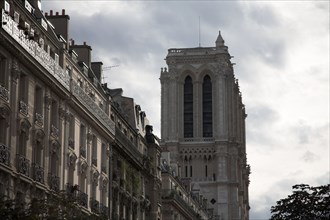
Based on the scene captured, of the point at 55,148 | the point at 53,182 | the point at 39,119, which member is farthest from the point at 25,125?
the point at 55,148

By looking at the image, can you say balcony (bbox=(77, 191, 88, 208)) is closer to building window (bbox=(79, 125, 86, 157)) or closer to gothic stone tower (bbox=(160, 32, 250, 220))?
building window (bbox=(79, 125, 86, 157))

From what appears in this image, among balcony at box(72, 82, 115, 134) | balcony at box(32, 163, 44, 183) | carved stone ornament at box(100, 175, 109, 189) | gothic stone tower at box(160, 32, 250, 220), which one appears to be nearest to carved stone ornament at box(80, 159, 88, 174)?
balcony at box(72, 82, 115, 134)

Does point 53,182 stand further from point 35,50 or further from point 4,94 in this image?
point 4,94

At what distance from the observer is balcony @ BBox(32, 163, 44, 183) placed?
51.0 m

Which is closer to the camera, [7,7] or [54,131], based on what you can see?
[7,7]

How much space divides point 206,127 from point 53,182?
468ft

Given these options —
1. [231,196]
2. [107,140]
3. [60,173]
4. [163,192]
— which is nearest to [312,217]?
[60,173]

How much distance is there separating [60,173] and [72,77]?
710 cm

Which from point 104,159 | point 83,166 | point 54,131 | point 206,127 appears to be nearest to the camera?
point 54,131

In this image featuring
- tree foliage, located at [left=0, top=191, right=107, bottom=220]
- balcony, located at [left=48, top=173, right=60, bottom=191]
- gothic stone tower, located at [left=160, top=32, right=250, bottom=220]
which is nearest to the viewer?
tree foliage, located at [left=0, top=191, right=107, bottom=220]

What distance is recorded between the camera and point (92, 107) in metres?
62.9

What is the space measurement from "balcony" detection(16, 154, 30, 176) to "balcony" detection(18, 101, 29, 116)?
249 cm

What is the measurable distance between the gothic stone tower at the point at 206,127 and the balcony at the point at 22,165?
5344 inches

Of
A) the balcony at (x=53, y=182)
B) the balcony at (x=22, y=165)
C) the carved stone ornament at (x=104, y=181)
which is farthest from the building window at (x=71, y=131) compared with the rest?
the balcony at (x=22, y=165)
